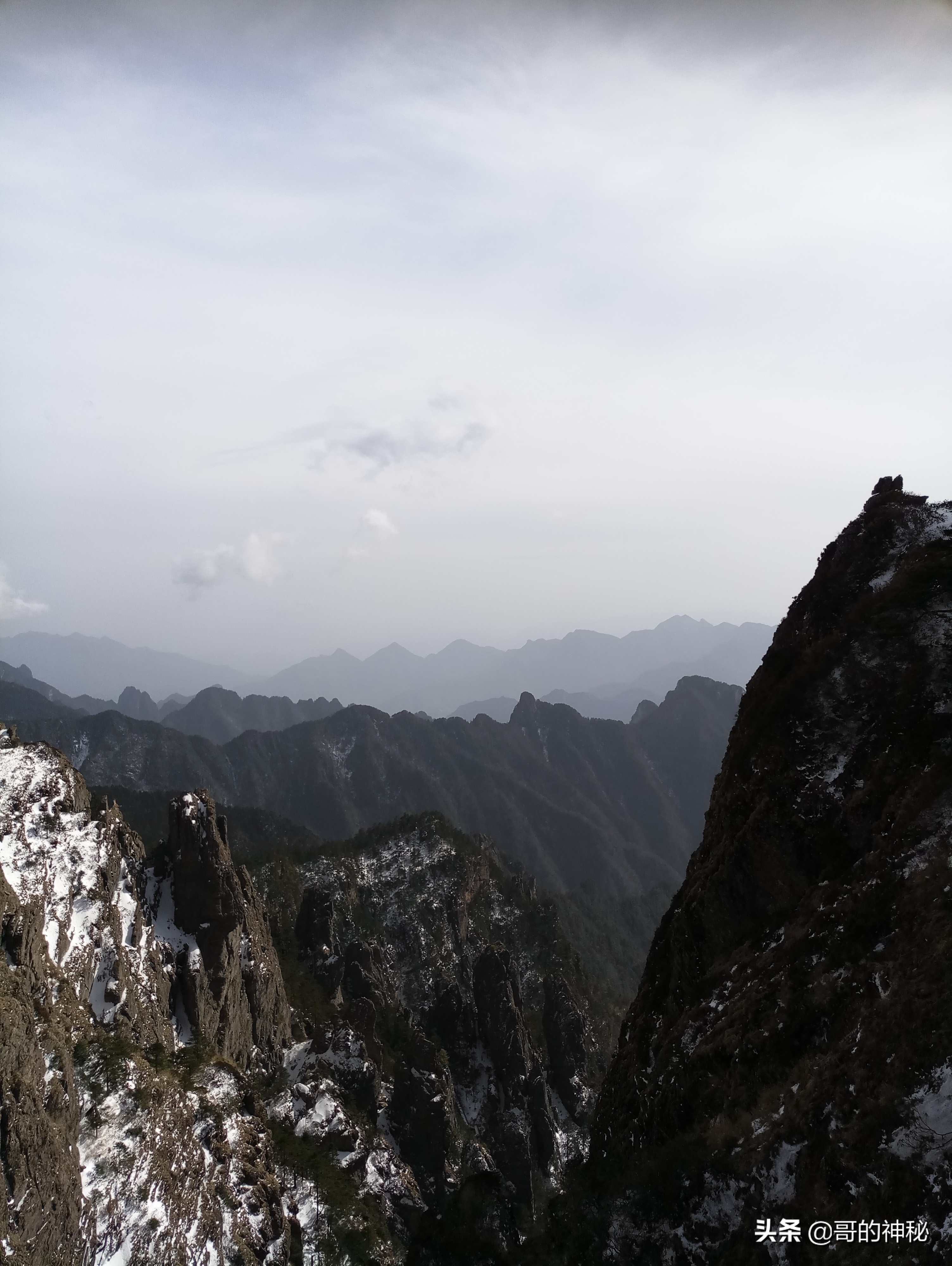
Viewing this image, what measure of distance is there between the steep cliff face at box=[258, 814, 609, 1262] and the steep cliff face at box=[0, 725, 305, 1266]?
21.8ft

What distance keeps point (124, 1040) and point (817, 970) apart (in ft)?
129

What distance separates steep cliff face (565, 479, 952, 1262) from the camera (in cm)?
1753

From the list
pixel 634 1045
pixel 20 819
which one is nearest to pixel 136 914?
pixel 20 819

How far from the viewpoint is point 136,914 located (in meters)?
50.2

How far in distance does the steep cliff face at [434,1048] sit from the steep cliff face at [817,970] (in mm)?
10582

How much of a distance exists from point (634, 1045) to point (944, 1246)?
20704mm

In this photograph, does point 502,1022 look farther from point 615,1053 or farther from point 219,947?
point 219,947

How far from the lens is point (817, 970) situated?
2244 cm

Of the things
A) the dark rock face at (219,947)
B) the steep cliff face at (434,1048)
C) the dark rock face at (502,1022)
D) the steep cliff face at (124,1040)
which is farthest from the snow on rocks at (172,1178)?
the dark rock face at (502,1022)

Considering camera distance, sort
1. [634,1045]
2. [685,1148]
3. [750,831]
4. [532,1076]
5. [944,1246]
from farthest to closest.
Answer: [532,1076]
[634,1045]
[750,831]
[685,1148]
[944,1246]

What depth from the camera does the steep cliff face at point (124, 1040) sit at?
94.3ft

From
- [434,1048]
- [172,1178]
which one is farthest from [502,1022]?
[172,1178]

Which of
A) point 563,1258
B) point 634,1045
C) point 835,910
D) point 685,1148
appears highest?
point 835,910

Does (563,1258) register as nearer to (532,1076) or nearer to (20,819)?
(20,819)
